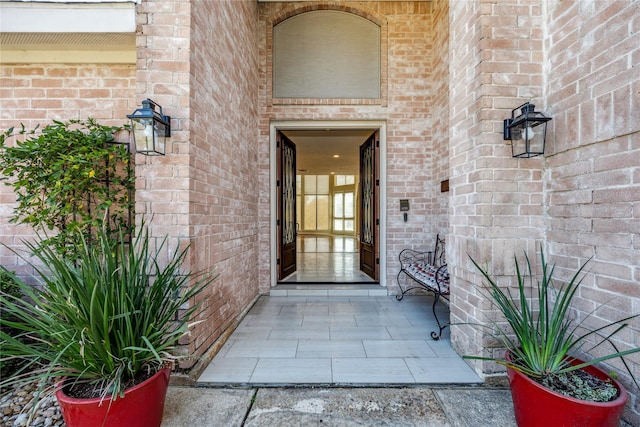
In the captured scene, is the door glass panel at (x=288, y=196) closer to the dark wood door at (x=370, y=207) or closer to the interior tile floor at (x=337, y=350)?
the dark wood door at (x=370, y=207)

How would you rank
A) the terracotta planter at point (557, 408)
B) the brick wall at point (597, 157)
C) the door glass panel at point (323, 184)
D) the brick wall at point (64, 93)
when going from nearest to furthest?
1. the terracotta planter at point (557, 408)
2. the brick wall at point (597, 157)
3. the brick wall at point (64, 93)
4. the door glass panel at point (323, 184)

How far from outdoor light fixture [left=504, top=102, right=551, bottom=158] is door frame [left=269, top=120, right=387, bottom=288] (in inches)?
84.6

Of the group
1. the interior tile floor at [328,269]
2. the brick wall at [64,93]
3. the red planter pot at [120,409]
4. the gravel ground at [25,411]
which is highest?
the brick wall at [64,93]

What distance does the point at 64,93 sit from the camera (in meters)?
2.54

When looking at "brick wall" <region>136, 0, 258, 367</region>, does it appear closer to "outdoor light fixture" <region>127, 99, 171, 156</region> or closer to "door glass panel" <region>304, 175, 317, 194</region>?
"outdoor light fixture" <region>127, 99, 171, 156</region>

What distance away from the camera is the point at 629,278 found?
1415 millimetres

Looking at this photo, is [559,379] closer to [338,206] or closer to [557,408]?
[557,408]

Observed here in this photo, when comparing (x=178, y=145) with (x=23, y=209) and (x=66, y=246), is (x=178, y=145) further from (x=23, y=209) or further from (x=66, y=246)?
(x=23, y=209)

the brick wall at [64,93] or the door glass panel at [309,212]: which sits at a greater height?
the brick wall at [64,93]

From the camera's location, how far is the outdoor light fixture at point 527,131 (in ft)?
5.69

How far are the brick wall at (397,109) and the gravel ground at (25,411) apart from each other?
7.85ft

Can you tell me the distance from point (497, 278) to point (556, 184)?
69 cm

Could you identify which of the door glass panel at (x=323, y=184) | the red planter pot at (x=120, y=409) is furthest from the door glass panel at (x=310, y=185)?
the red planter pot at (x=120, y=409)

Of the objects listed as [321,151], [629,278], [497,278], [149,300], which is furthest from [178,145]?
[321,151]
